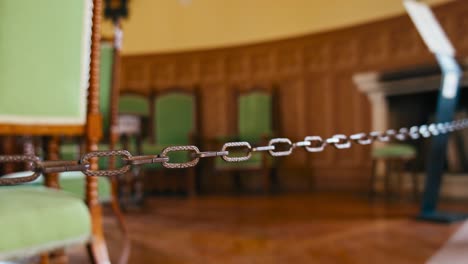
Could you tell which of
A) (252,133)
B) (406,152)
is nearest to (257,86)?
(252,133)

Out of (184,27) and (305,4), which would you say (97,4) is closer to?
(305,4)

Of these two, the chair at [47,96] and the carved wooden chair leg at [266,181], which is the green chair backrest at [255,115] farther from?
the chair at [47,96]

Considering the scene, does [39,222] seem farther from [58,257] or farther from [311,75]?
[311,75]

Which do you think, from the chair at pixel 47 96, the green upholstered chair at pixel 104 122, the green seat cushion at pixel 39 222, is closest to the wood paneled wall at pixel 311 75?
the green upholstered chair at pixel 104 122

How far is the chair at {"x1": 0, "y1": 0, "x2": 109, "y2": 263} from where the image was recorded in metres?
0.91

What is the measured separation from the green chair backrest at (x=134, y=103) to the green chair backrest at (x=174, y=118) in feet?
0.76

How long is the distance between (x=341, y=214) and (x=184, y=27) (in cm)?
364

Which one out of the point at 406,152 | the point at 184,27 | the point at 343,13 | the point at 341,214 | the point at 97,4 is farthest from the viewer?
the point at 184,27

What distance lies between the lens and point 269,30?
560 centimetres

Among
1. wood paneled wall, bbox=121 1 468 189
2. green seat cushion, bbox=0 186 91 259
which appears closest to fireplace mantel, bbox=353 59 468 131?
wood paneled wall, bbox=121 1 468 189

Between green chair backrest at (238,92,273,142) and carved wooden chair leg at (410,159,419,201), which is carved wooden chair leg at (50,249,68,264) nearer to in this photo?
carved wooden chair leg at (410,159,419,201)

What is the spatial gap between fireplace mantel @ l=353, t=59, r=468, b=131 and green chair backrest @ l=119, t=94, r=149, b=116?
2.59 metres

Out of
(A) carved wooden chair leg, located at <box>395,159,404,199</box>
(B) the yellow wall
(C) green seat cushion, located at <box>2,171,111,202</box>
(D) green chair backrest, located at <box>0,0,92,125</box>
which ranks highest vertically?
(B) the yellow wall

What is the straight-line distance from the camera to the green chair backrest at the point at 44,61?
3.23 ft
